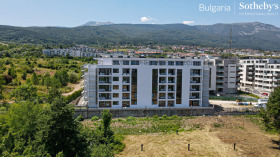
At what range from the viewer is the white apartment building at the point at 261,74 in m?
64.4

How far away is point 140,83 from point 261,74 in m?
50.4

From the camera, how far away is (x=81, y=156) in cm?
1772

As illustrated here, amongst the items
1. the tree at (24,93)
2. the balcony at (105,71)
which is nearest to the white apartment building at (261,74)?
the balcony at (105,71)

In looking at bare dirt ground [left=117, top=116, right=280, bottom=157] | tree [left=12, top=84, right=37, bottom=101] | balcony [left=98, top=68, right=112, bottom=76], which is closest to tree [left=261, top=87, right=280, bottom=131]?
bare dirt ground [left=117, top=116, right=280, bottom=157]

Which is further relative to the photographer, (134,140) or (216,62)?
(216,62)

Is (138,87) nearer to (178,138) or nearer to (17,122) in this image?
(178,138)

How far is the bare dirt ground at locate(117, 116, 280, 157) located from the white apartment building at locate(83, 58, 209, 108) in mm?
9538

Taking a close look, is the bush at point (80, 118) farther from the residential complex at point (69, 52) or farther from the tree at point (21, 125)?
the residential complex at point (69, 52)

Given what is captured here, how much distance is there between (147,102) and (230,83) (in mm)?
35143

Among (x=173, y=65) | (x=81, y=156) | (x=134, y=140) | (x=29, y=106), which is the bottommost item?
(x=134, y=140)

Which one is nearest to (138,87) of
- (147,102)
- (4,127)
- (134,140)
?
(147,102)

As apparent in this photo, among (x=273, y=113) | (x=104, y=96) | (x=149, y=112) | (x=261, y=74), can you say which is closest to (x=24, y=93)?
(x=104, y=96)

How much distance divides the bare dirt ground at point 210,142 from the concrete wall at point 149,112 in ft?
23.0

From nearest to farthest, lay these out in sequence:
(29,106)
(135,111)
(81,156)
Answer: (81,156) < (29,106) < (135,111)
